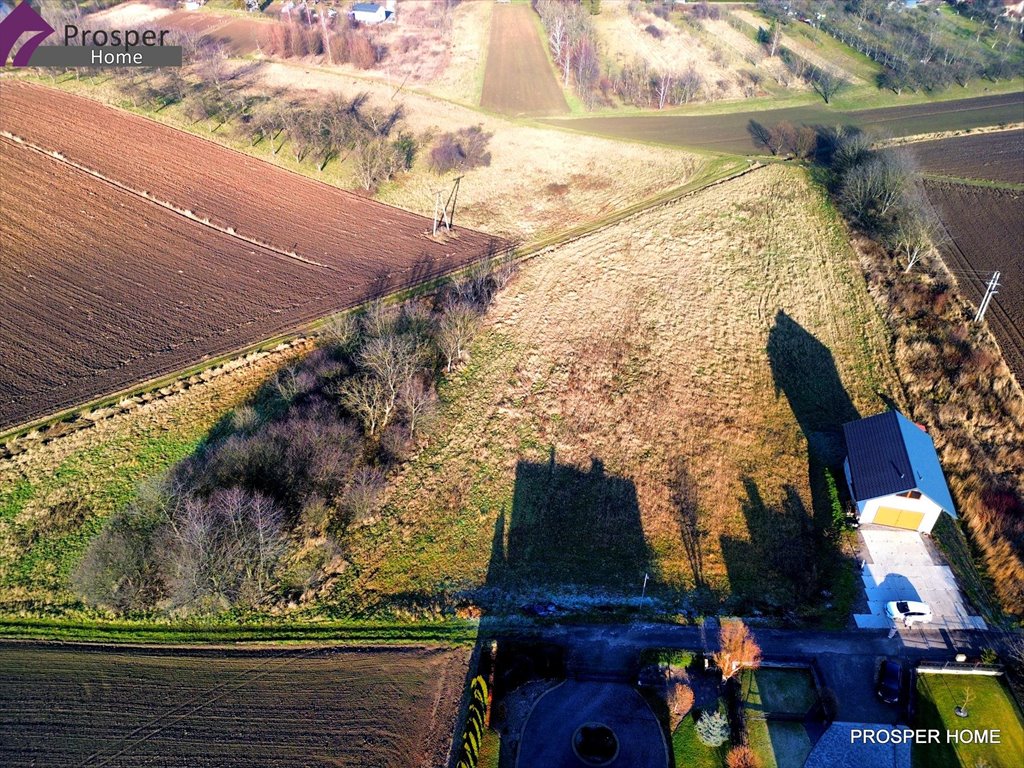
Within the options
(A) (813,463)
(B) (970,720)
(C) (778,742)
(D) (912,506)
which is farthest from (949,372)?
(C) (778,742)

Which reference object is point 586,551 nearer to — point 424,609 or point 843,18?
point 424,609

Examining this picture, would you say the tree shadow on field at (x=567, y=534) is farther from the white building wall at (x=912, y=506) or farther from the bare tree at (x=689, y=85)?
the bare tree at (x=689, y=85)

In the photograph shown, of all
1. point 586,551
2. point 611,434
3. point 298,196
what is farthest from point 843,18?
point 586,551

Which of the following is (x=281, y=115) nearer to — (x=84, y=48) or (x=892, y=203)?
(x=84, y=48)

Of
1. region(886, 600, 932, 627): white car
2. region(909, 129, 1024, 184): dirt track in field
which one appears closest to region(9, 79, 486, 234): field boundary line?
region(886, 600, 932, 627): white car

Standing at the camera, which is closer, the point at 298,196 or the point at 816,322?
the point at 816,322

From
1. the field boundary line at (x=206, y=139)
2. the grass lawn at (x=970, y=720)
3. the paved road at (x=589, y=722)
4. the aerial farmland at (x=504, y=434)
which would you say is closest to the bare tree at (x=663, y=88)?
the aerial farmland at (x=504, y=434)
